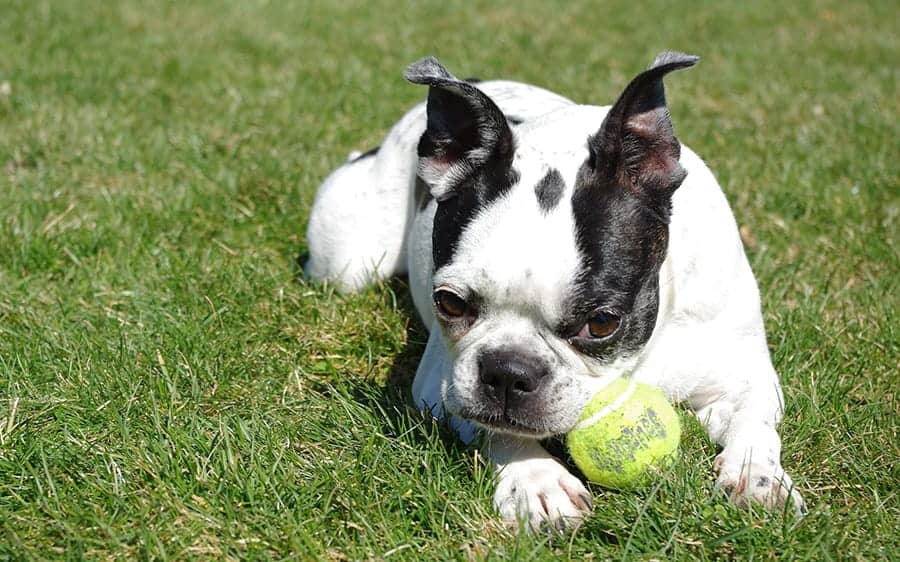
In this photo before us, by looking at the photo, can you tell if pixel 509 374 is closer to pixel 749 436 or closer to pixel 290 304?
pixel 749 436

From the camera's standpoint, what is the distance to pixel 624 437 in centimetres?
377

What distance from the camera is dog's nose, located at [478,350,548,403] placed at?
12.3 ft

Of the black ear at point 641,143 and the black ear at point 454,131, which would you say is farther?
the black ear at point 454,131

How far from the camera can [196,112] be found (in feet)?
28.8

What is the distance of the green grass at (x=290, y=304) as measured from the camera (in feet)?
12.0

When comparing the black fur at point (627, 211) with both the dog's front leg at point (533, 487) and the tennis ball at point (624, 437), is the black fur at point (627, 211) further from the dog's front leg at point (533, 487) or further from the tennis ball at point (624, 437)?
the dog's front leg at point (533, 487)

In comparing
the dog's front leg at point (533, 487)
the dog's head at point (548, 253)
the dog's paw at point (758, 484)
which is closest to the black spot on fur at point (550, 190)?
the dog's head at point (548, 253)

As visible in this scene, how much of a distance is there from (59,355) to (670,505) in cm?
304

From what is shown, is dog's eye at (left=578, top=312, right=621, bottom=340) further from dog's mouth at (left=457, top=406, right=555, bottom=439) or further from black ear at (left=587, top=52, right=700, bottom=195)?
black ear at (left=587, top=52, right=700, bottom=195)

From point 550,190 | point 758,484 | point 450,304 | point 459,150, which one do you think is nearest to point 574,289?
point 550,190

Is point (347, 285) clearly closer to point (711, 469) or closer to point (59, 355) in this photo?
point (59, 355)

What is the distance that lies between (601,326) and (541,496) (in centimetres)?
69

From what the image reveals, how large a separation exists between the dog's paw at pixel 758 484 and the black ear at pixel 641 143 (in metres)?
1.14

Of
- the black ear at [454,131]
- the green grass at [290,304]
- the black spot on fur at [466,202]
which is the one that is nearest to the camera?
the green grass at [290,304]
